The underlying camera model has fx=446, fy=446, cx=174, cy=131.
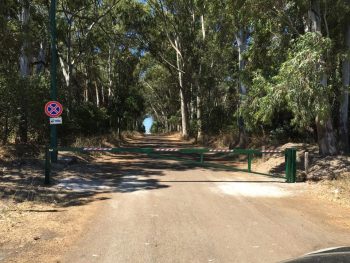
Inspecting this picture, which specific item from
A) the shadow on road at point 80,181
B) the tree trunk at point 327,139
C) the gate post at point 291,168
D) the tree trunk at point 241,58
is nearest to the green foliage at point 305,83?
the gate post at point 291,168

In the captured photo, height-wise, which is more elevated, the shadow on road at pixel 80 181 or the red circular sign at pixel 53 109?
the red circular sign at pixel 53 109

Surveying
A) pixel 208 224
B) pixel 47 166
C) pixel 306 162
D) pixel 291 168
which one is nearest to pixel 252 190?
pixel 291 168

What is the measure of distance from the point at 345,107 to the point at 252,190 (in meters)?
6.57

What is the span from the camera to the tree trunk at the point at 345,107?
1564cm

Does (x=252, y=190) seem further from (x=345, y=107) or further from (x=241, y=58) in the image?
(x=241, y=58)

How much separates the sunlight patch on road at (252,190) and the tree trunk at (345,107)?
4773 mm

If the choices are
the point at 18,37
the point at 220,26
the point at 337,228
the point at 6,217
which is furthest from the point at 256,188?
the point at 220,26

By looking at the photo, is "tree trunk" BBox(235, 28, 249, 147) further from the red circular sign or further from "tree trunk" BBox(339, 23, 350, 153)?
the red circular sign

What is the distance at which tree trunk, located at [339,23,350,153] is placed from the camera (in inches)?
616

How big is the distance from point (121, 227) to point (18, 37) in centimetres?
988

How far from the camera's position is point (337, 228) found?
8.14m

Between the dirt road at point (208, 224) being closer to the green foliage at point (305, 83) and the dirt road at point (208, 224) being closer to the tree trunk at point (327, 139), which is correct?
the green foliage at point (305, 83)

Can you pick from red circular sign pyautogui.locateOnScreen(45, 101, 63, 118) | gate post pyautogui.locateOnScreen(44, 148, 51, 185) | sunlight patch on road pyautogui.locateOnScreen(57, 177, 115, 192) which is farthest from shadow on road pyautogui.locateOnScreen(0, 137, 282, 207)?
red circular sign pyautogui.locateOnScreen(45, 101, 63, 118)

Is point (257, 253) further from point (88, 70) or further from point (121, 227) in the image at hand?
point (88, 70)
